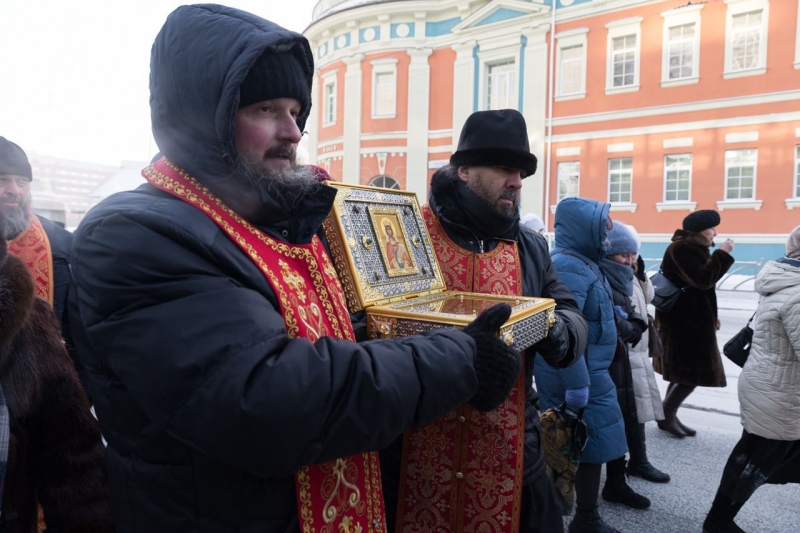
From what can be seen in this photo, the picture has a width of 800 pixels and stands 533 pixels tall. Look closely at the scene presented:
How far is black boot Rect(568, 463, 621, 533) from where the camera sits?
10.6 feet

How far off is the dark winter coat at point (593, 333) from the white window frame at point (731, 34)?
15.0m

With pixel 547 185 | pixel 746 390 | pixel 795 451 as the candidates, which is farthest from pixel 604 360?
pixel 547 185

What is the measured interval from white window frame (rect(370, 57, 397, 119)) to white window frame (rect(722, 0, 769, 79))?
10.7m

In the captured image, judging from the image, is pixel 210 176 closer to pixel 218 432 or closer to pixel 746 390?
pixel 218 432

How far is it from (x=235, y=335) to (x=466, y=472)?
3.96 ft

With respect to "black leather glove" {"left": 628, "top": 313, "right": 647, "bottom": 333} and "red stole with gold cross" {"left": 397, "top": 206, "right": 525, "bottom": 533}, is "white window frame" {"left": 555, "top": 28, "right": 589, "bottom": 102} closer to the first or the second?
"black leather glove" {"left": 628, "top": 313, "right": 647, "bottom": 333}

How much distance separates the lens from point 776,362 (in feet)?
10.2

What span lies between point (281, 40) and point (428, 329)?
2.64 feet

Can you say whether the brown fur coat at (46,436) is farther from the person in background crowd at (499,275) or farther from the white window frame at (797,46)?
the white window frame at (797,46)

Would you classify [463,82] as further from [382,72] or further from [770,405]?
[770,405]

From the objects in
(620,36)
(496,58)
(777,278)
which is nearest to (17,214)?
(777,278)

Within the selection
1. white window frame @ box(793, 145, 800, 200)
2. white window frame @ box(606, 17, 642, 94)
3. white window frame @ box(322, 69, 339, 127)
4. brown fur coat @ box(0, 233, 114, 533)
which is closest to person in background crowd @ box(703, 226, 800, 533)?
brown fur coat @ box(0, 233, 114, 533)

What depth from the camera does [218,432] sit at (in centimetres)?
101

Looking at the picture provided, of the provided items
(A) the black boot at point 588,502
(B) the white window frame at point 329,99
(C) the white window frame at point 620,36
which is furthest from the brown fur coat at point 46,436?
(B) the white window frame at point 329,99
